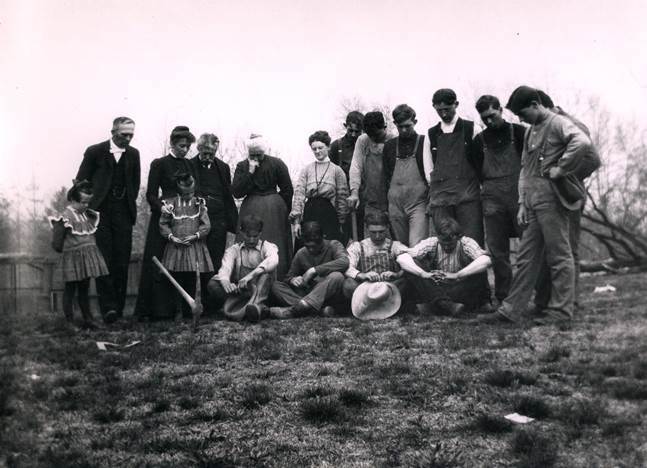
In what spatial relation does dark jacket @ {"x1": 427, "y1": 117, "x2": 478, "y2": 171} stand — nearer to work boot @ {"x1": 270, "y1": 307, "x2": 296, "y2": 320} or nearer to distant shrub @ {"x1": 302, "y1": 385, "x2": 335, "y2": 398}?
work boot @ {"x1": 270, "y1": 307, "x2": 296, "y2": 320}

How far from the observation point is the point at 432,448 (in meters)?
2.83

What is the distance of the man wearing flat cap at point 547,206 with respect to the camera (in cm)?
525

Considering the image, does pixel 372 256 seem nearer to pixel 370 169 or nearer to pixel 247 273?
pixel 370 169

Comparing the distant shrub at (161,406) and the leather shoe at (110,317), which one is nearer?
the distant shrub at (161,406)

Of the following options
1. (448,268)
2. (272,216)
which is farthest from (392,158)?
(272,216)

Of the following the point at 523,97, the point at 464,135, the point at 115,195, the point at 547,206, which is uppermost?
the point at 523,97

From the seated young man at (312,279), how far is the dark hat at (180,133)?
1.48m

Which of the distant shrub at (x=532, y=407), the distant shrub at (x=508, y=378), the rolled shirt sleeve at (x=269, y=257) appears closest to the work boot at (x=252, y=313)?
the rolled shirt sleeve at (x=269, y=257)

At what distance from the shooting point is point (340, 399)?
136 inches

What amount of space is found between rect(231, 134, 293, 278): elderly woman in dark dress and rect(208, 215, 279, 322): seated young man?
13.4 inches

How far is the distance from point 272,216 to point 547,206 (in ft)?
9.46

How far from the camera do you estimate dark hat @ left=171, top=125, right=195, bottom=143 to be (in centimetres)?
685

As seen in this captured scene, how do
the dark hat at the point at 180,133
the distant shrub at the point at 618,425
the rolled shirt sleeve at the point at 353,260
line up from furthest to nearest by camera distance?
1. the dark hat at the point at 180,133
2. the rolled shirt sleeve at the point at 353,260
3. the distant shrub at the point at 618,425

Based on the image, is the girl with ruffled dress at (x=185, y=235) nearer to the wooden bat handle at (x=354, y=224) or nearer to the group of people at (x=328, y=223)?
the group of people at (x=328, y=223)
